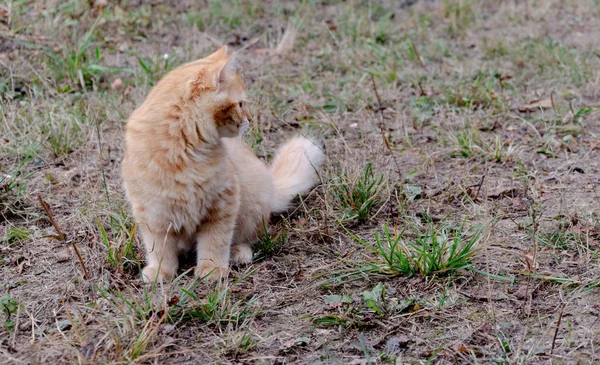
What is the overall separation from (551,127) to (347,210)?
1920 mm

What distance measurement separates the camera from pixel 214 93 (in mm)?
3207

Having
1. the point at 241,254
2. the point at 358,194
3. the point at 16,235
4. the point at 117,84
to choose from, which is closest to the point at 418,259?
the point at 358,194

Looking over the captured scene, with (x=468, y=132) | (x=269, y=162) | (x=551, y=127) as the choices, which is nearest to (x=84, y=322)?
(x=269, y=162)

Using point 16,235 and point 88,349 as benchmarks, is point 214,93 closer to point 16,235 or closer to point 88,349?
point 88,349

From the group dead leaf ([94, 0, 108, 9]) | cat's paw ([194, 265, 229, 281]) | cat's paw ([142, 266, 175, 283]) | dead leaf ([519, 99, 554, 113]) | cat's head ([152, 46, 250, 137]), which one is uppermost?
cat's head ([152, 46, 250, 137])

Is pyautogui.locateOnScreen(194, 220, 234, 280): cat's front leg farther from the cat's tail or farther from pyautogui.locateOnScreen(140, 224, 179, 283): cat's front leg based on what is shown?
the cat's tail

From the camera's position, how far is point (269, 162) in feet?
15.5

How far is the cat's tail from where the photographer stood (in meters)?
4.18

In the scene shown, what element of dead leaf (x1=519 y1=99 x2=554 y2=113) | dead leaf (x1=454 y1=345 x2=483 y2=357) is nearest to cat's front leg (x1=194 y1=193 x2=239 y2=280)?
dead leaf (x1=454 y1=345 x2=483 y2=357)

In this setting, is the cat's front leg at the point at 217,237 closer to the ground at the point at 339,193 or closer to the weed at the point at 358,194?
the ground at the point at 339,193

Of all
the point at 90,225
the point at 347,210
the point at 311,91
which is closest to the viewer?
the point at 90,225

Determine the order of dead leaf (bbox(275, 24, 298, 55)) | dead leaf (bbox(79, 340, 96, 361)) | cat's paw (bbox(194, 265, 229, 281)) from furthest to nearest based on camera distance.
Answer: dead leaf (bbox(275, 24, 298, 55)), cat's paw (bbox(194, 265, 229, 281)), dead leaf (bbox(79, 340, 96, 361))

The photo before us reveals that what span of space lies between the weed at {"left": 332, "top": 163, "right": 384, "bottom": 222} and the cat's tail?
0.20m

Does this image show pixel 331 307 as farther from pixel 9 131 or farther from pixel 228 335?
pixel 9 131
